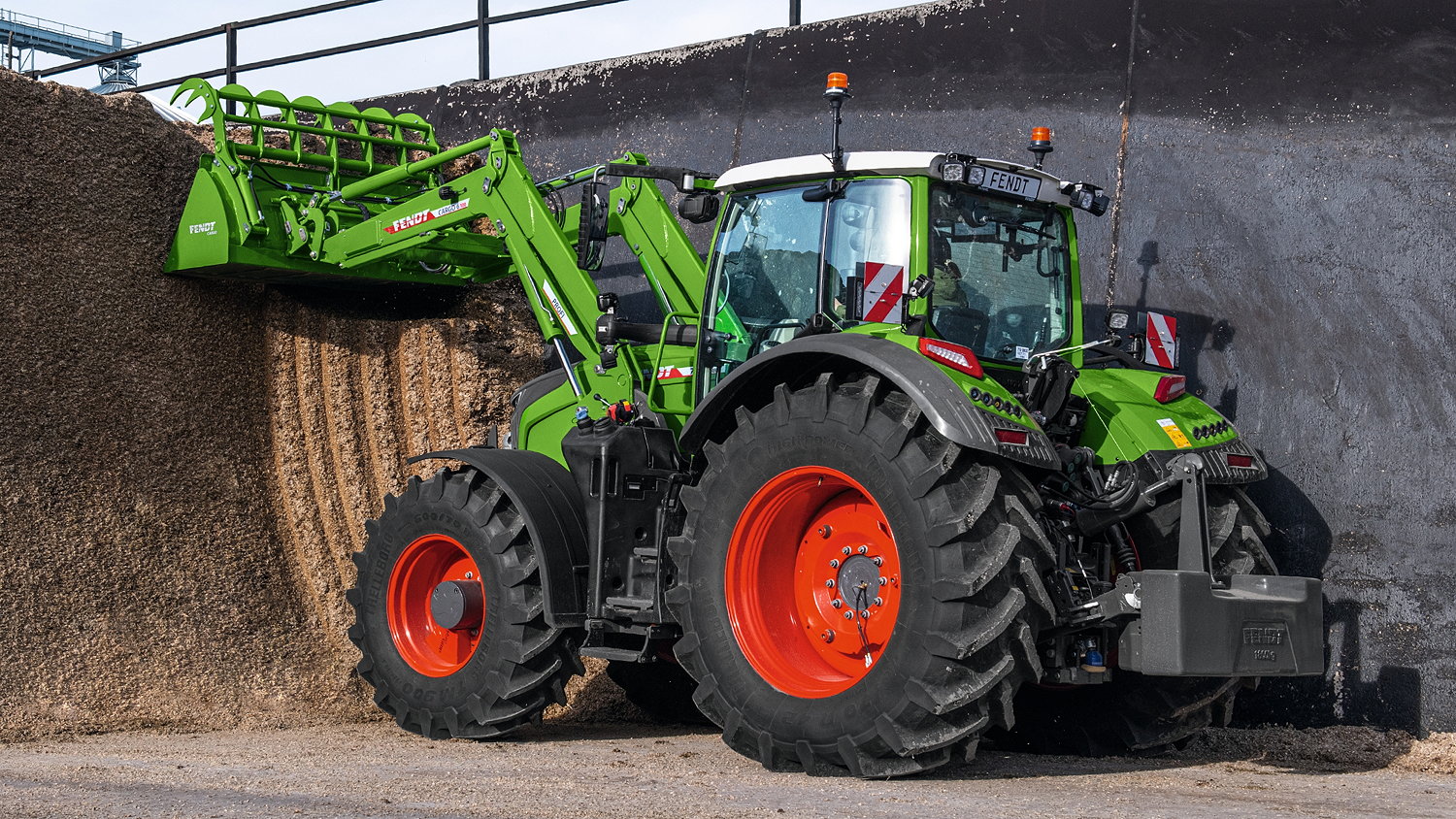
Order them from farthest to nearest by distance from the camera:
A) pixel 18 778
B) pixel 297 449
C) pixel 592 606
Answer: pixel 297 449 → pixel 592 606 → pixel 18 778

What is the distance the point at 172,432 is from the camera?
835 centimetres

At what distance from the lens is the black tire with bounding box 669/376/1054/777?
198 inches

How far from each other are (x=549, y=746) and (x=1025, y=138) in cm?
Result: 434

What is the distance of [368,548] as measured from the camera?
724cm

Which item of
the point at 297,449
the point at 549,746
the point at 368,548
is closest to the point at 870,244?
the point at 549,746

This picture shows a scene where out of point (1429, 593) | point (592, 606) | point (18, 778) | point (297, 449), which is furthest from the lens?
point (297, 449)

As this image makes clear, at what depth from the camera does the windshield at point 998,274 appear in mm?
5902

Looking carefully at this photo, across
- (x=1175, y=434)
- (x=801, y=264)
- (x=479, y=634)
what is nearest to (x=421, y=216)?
(x=479, y=634)

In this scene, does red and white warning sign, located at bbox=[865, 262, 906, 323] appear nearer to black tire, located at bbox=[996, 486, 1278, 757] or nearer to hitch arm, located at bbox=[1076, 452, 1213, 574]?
hitch arm, located at bbox=[1076, 452, 1213, 574]

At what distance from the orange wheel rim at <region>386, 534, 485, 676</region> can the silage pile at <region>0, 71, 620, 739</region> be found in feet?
2.16

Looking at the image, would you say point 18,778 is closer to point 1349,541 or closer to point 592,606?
point 592,606

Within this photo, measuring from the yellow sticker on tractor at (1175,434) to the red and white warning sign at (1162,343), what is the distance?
71 cm

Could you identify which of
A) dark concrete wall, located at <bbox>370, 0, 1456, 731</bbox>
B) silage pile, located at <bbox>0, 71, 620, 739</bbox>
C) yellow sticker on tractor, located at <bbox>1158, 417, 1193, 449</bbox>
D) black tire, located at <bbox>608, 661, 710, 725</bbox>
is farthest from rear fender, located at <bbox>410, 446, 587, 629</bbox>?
dark concrete wall, located at <bbox>370, 0, 1456, 731</bbox>

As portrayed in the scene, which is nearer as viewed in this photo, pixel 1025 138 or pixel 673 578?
pixel 673 578
